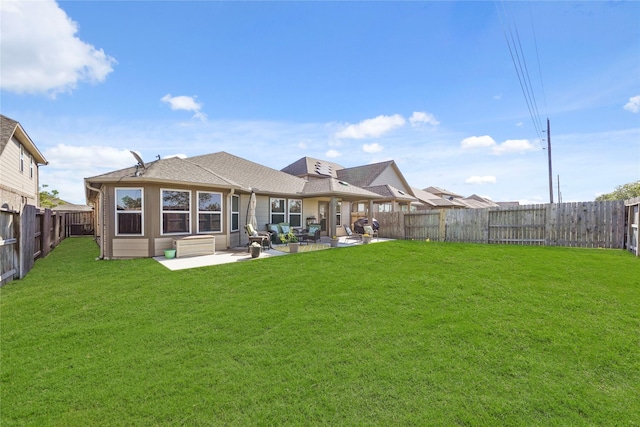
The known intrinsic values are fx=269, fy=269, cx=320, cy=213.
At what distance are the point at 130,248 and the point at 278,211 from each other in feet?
22.0

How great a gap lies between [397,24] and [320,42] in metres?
3.49

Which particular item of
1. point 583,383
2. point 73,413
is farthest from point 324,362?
point 583,383

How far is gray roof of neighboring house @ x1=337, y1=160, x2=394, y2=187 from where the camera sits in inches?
968

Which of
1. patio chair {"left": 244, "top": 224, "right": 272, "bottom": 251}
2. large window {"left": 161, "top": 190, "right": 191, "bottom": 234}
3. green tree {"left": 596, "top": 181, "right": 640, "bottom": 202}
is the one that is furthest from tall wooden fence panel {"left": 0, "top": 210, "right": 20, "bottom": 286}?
green tree {"left": 596, "top": 181, "right": 640, "bottom": 202}

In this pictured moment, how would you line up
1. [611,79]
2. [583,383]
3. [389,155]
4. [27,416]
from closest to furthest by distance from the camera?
[27,416] < [583,383] < [611,79] < [389,155]

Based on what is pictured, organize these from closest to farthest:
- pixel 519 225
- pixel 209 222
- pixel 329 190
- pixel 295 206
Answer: pixel 209 222 → pixel 519 225 → pixel 329 190 → pixel 295 206

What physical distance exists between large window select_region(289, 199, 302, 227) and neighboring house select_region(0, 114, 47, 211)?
1001 centimetres

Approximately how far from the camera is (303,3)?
1053cm

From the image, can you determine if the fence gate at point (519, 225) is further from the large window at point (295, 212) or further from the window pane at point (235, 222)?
the window pane at point (235, 222)

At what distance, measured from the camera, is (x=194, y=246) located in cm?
989

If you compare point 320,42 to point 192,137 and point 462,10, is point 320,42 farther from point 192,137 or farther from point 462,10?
point 192,137

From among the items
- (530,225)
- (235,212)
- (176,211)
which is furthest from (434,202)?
(176,211)

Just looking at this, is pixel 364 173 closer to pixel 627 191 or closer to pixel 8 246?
pixel 8 246

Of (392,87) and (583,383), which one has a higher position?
(392,87)
